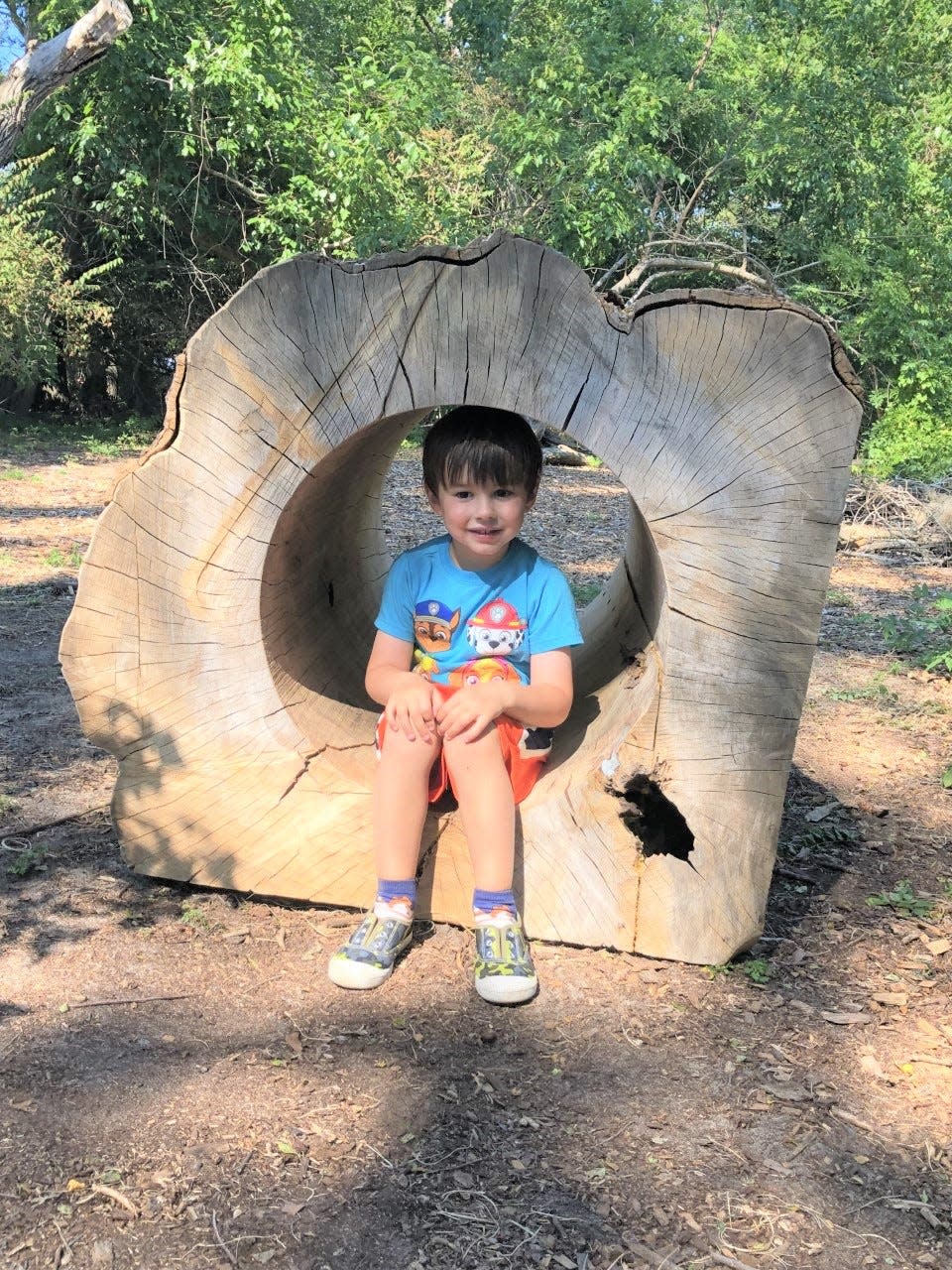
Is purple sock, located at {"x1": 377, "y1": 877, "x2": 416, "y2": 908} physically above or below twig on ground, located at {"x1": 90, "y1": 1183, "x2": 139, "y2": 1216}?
above

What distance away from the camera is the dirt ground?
5.63 ft

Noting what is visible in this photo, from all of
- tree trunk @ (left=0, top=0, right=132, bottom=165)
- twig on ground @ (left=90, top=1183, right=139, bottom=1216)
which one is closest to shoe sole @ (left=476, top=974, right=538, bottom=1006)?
twig on ground @ (left=90, top=1183, right=139, bottom=1216)

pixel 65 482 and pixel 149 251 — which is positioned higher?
pixel 149 251

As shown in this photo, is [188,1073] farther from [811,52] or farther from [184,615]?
[811,52]

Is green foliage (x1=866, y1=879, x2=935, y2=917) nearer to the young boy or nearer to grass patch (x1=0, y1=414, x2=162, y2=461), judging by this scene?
the young boy

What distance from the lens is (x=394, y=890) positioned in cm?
257

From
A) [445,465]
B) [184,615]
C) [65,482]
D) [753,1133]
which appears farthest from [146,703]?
[65,482]

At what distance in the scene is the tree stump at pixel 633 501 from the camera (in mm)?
2420

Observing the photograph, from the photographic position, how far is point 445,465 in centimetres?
268

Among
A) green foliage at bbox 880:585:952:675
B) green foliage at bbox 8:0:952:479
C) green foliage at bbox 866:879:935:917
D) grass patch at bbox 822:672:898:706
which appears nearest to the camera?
green foliage at bbox 866:879:935:917

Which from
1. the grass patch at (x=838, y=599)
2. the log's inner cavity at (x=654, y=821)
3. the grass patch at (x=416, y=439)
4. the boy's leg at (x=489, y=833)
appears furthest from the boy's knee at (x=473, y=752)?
the grass patch at (x=416, y=439)

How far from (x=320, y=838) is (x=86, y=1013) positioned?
692mm

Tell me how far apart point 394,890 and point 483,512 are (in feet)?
2.97

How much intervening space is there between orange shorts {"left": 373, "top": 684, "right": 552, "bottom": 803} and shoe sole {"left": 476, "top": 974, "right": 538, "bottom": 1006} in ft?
1.42
